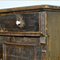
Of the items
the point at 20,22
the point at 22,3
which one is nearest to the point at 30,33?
the point at 20,22

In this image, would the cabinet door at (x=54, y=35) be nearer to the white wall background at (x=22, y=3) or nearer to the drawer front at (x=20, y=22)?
the drawer front at (x=20, y=22)

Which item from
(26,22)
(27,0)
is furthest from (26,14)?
(27,0)

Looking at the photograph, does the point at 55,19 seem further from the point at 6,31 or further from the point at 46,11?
the point at 6,31

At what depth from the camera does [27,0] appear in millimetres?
1470

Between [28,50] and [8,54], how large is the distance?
0.51 feet

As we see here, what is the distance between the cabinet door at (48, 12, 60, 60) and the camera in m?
0.92

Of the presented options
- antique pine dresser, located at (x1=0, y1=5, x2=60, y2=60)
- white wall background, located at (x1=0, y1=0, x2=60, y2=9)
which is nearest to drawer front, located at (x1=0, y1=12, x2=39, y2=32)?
antique pine dresser, located at (x1=0, y1=5, x2=60, y2=60)

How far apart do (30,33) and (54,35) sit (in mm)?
137

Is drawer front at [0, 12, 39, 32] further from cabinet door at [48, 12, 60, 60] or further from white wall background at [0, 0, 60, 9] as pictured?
white wall background at [0, 0, 60, 9]

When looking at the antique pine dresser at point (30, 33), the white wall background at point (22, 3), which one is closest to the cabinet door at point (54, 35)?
the antique pine dresser at point (30, 33)

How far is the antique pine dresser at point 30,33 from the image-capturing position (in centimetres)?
90

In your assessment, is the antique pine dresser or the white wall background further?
the white wall background

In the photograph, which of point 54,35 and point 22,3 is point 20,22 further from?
point 22,3

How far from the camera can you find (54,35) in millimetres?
962
